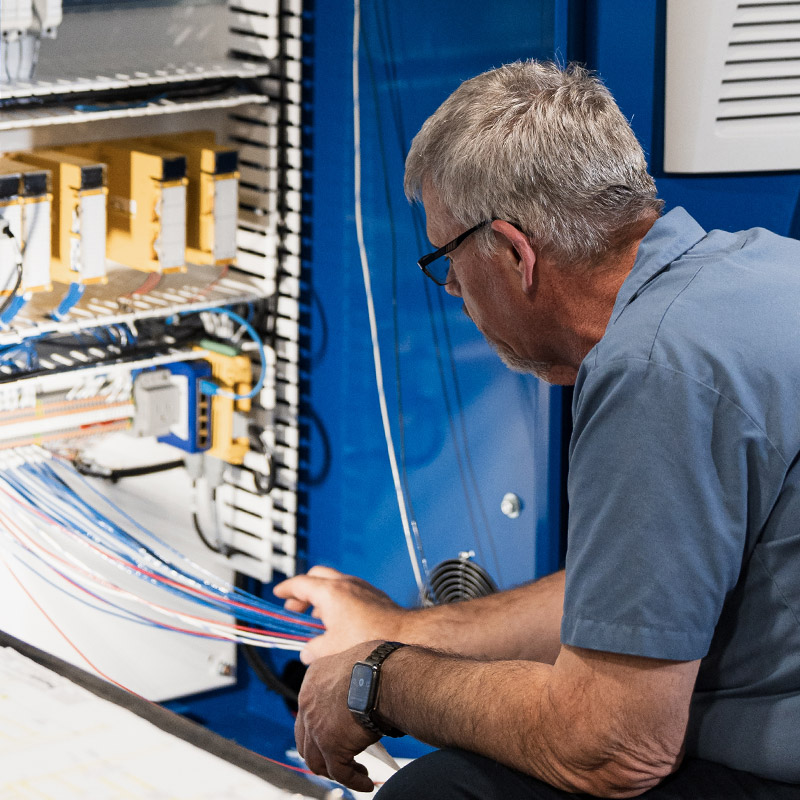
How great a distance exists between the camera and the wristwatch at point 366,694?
1555 mm

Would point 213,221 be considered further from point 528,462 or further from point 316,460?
point 528,462

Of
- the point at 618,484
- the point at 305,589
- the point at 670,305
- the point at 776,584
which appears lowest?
the point at 305,589

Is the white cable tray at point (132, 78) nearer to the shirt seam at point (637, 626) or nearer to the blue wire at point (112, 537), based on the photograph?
the blue wire at point (112, 537)

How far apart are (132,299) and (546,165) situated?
1.34m

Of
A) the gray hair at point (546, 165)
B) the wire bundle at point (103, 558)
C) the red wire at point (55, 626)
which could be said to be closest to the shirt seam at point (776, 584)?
the gray hair at point (546, 165)

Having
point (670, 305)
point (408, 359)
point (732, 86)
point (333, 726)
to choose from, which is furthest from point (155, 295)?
point (670, 305)

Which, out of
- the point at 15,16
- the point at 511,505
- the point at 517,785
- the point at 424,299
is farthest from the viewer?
the point at 424,299

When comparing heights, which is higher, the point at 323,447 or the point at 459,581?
the point at 323,447

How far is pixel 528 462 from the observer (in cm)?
238

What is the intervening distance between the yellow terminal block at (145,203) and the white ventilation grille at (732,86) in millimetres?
984

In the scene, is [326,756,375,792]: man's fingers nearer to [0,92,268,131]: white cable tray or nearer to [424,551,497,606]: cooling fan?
[424,551,497,606]: cooling fan

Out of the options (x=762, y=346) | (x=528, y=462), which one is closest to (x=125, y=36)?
(x=528, y=462)

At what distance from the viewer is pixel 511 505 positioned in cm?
243

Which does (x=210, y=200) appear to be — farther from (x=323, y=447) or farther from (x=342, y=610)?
(x=342, y=610)
